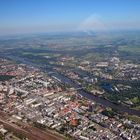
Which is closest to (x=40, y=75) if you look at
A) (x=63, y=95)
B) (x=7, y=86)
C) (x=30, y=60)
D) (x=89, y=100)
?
(x=7, y=86)

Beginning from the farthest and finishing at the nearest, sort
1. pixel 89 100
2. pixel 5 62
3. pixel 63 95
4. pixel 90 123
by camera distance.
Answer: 1. pixel 5 62
2. pixel 63 95
3. pixel 89 100
4. pixel 90 123

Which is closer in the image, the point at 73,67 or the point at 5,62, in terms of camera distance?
the point at 73,67

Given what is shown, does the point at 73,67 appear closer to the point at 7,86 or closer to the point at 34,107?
the point at 7,86

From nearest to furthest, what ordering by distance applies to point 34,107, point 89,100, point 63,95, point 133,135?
point 133,135 < point 34,107 < point 89,100 < point 63,95

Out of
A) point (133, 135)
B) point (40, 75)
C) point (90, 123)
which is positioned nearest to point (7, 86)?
point (40, 75)

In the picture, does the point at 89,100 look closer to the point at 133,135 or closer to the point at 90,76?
the point at 133,135

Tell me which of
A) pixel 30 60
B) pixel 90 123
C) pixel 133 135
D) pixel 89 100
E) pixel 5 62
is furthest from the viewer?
pixel 30 60

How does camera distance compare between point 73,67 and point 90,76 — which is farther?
point 73,67

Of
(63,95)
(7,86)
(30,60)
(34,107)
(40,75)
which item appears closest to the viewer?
(34,107)
